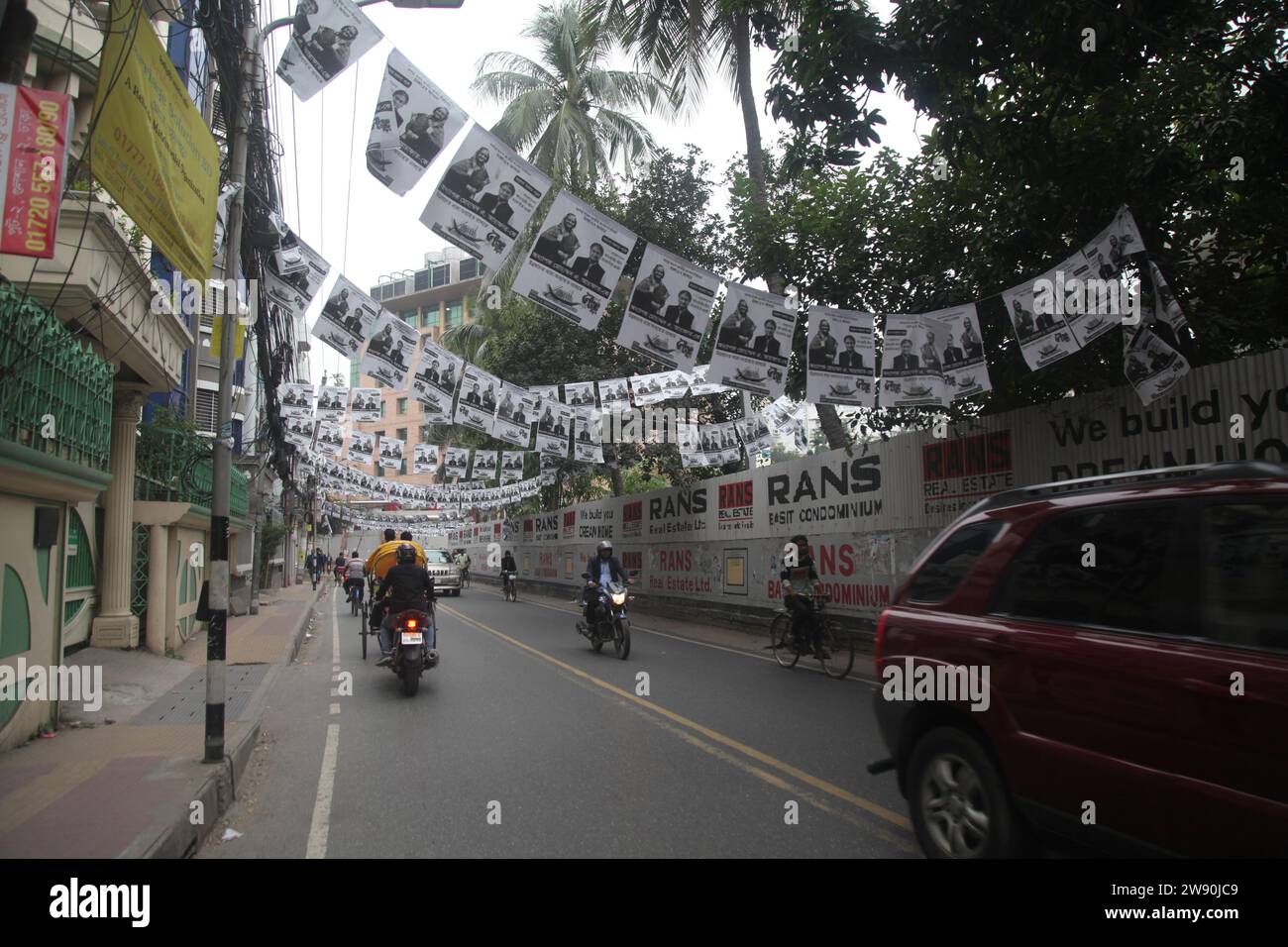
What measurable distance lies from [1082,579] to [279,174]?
32.0 ft

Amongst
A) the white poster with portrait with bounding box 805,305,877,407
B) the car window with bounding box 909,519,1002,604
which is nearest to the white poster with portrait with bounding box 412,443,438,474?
the white poster with portrait with bounding box 805,305,877,407

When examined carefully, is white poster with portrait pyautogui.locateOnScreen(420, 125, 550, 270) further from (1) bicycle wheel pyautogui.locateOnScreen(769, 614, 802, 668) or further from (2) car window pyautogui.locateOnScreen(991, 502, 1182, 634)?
(1) bicycle wheel pyautogui.locateOnScreen(769, 614, 802, 668)

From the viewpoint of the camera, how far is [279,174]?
394 inches

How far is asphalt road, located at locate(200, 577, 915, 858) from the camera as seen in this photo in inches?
191

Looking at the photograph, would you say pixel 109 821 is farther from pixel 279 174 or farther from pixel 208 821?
pixel 279 174

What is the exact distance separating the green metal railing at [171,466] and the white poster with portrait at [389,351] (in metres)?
3.38

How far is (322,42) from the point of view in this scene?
6902mm

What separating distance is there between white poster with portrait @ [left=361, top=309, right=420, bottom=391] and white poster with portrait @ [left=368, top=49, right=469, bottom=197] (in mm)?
4164

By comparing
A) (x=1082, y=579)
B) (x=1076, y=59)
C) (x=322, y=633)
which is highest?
(x=1076, y=59)

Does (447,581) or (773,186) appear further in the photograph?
(447,581)

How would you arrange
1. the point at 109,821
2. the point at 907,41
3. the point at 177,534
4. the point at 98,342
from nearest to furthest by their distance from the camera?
the point at 109,821 < the point at 907,41 < the point at 98,342 < the point at 177,534

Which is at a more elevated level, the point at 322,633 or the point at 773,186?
the point at 773,186
